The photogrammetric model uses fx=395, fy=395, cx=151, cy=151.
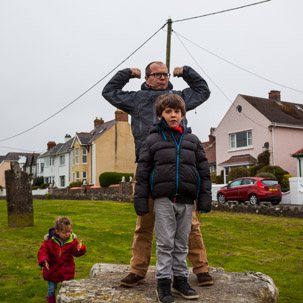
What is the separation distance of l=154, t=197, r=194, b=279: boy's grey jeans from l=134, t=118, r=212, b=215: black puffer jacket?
104 millimetres

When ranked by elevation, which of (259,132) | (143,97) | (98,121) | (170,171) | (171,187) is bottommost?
(171,187)

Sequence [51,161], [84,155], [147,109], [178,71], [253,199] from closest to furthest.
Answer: [147,109], [178,71], [253,199], [84,155], [51,161]

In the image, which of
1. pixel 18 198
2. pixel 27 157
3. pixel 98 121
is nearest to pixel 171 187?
pixel 18 198

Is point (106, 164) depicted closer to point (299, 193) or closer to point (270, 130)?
point (270, 130)

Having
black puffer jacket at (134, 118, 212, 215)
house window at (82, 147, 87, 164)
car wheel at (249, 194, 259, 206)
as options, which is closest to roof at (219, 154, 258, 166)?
car wheel at (249, 194, 259, 206)

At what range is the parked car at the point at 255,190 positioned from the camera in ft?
64.7

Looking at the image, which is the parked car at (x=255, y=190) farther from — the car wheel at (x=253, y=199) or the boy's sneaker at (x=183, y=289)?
the boy's sneaker at (x=183, y=289)

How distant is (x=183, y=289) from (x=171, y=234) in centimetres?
57

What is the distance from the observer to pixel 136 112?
465 cm

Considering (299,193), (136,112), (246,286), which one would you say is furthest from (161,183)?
(299,193)

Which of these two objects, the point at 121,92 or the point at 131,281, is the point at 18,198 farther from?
the point at 131,281

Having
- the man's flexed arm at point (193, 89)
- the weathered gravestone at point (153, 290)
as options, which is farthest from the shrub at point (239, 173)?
the man's flexed arm at point (193, 89)

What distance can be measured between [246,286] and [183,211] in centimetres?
124

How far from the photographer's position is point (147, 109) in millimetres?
4562
